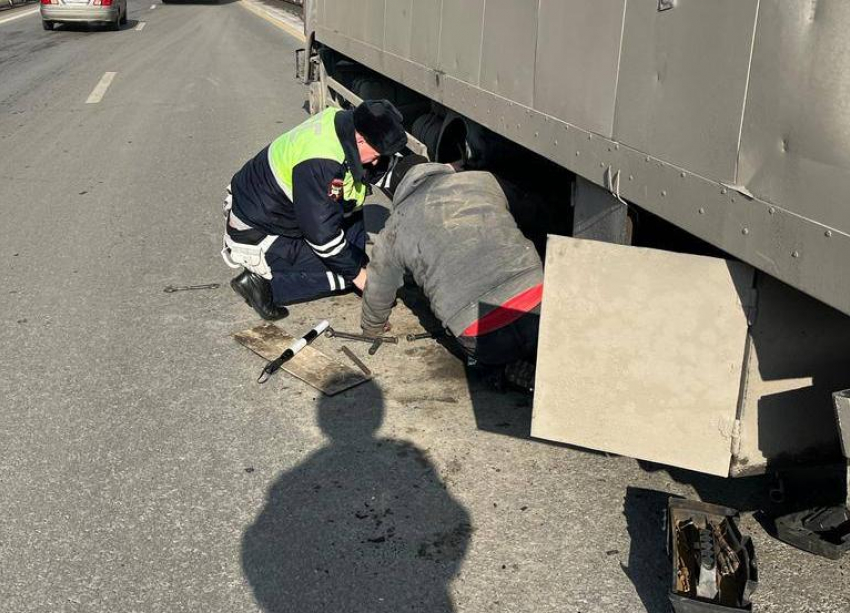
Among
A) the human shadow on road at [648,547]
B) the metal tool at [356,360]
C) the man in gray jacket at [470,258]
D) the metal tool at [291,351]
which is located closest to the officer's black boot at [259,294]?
the metal tool at [291,351]

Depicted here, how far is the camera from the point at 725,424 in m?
3.12

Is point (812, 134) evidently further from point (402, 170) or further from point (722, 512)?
point (402, 170)

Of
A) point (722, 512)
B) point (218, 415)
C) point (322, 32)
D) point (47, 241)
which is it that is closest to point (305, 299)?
point (218, 415)

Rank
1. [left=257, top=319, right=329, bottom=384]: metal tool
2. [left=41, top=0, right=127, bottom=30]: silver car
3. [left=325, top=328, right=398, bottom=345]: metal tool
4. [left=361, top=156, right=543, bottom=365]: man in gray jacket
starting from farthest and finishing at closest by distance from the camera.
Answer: [left=41, top=0, right=127, bottom=30]: silver car, [left=325, top=328, right=398, bottom=345]: metal tool, [left=257, top=319, right=329, bottom=384]: metal tool, [left=361, top=156, right=543, bottom=365]: man in gray jacket

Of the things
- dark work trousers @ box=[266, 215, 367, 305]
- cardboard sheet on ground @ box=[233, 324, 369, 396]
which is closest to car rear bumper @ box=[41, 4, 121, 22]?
dark work trousers @ box=[266, 215, 367, 305]

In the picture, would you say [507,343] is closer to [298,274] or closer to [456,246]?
[456,246]

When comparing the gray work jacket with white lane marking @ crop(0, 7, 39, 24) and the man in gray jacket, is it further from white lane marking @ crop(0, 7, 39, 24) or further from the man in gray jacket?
white lane marking @ crop(0, 7, 39, 24)

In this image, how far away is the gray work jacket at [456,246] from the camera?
166 inches

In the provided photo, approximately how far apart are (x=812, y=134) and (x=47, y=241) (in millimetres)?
6186

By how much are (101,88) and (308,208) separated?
1141 cm

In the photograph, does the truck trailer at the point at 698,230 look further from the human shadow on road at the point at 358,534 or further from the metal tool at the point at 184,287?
the metal tool at the point at 184,287

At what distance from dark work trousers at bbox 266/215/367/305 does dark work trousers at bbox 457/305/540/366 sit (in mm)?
1652

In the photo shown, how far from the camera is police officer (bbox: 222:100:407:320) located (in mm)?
4992

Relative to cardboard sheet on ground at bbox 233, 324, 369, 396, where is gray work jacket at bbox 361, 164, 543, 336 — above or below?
above
